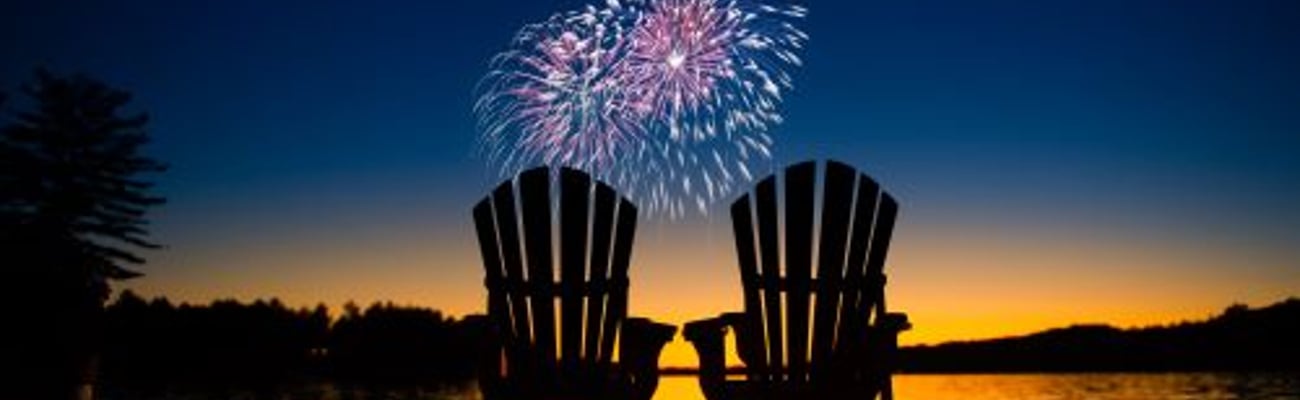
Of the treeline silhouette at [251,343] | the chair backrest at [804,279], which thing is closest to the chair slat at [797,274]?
the chair backrest at [804,279]

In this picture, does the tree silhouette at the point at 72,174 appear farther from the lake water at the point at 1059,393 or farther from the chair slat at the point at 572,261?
the chair slat at the point at 572,261

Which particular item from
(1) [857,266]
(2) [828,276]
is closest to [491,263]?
(2) [828,276]

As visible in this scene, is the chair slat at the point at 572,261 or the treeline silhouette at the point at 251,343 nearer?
the chair slat at the point at 572,261

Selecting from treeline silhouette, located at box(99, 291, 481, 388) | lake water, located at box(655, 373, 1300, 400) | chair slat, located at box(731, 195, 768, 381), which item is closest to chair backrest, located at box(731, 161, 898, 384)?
chair slat, located at box(731, 195, 768, 381)

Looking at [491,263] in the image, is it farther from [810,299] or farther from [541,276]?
[810,299]

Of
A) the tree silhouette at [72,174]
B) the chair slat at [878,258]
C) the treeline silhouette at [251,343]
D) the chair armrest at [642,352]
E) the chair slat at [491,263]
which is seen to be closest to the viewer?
the chair armrest at [642,352]
